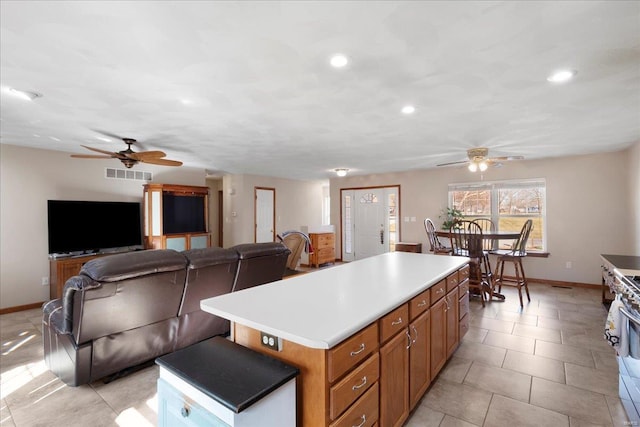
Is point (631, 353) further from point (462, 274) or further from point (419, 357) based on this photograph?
point (462, 274)

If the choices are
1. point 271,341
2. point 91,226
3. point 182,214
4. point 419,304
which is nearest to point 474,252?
point 419,304

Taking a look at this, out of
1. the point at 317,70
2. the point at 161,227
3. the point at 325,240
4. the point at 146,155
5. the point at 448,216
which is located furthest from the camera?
the point at 325,240

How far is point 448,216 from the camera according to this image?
255 inches

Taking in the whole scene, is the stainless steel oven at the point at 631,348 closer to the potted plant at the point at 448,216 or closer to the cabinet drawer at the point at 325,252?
the potted plant at the point at 448,216

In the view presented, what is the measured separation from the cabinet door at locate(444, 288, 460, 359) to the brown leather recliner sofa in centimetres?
188

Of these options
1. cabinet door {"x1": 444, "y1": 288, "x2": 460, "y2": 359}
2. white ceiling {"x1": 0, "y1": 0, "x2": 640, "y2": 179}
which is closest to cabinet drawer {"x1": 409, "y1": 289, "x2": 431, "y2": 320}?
cabinet door {"x1": 444, "y1": 288, "x2": 460, "y2": 359}

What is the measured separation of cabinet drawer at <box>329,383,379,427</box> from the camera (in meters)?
1.23

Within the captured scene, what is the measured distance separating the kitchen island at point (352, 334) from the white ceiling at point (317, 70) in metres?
1.50

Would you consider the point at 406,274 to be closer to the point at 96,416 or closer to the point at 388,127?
the point at 388,127

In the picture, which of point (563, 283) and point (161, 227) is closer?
point (563, 283)

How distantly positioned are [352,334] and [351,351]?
75mm

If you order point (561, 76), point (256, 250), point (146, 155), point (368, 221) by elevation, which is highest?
point (561, 76)

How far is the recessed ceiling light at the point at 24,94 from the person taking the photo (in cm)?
241

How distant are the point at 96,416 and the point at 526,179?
700 cm
